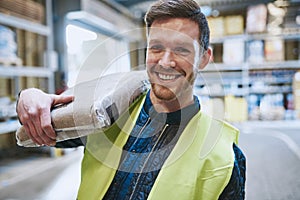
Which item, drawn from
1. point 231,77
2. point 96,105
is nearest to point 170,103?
point 96,105

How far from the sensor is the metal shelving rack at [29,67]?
182cm

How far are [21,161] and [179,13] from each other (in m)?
1.70

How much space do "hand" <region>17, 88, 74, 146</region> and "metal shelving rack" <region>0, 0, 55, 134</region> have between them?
1.44 meters

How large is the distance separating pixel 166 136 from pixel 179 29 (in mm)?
197

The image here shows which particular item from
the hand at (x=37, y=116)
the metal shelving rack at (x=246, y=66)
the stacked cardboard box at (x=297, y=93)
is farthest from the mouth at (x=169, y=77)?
the stacked cardboard box at (x=297, y=93)

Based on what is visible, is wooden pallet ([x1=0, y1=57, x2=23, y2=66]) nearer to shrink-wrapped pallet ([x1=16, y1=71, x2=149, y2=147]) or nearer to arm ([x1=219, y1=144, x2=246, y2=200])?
shrink-wrapped pallet ([x1=16, y1=71, x2=149, y2=147])

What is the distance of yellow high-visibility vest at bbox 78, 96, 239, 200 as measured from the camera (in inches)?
17.8

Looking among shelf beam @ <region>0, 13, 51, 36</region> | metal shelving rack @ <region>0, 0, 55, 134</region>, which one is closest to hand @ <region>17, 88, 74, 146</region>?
metal shelving rack @ <region>0, 0, 55, 134</region>

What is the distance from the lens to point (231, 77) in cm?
97

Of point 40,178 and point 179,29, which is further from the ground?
point 179,29

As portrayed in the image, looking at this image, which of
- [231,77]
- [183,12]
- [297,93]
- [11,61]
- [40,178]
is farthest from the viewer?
[11,61]

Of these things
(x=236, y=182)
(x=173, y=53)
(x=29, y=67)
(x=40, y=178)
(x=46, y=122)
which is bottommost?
(x=40, y=178)

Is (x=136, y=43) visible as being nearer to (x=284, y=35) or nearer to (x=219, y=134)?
(x=219, y=134)

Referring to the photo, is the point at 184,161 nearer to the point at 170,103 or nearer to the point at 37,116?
the point at 170,103
